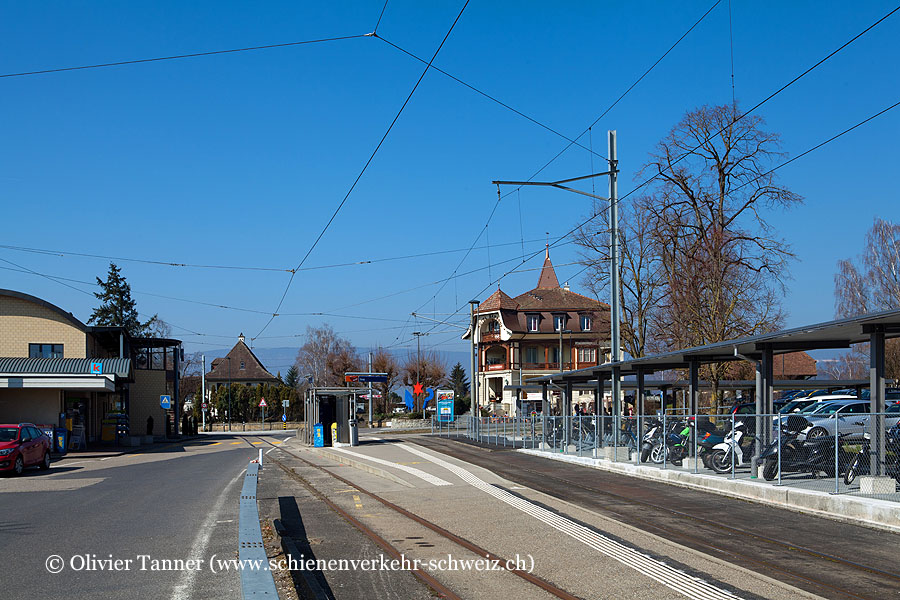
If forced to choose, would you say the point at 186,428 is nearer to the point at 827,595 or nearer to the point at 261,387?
the point at 261,387

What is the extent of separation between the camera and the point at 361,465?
26.5 metres

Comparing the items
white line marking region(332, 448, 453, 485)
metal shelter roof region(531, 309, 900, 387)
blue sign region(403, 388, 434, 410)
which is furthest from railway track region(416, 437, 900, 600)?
blue sign region(403, 388, 434, 410)

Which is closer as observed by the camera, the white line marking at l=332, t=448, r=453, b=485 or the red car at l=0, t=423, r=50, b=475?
the white line marking at l=332, t=448, r=453, b=485

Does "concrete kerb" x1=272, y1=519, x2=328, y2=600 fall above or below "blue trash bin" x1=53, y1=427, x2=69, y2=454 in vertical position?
above

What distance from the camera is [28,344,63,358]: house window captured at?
45.4m

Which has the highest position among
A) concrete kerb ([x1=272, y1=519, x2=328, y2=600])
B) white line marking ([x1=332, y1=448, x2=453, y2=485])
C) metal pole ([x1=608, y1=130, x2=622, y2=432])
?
→ metal pole ([x1=608, y1=130, x2=622, y2=432])

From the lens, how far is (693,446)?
19.5 metres

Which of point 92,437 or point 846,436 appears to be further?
point 92,437

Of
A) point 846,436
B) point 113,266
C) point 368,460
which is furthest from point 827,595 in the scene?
point 113,266

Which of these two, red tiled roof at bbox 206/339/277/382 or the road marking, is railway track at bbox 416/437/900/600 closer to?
the road marking

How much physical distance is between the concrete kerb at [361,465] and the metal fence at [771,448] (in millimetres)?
6410

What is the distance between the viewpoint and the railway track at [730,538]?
8.87m

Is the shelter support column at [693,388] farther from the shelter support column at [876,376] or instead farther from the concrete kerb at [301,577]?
the concrete kerb at [301,577]

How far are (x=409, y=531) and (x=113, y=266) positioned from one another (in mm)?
83087
